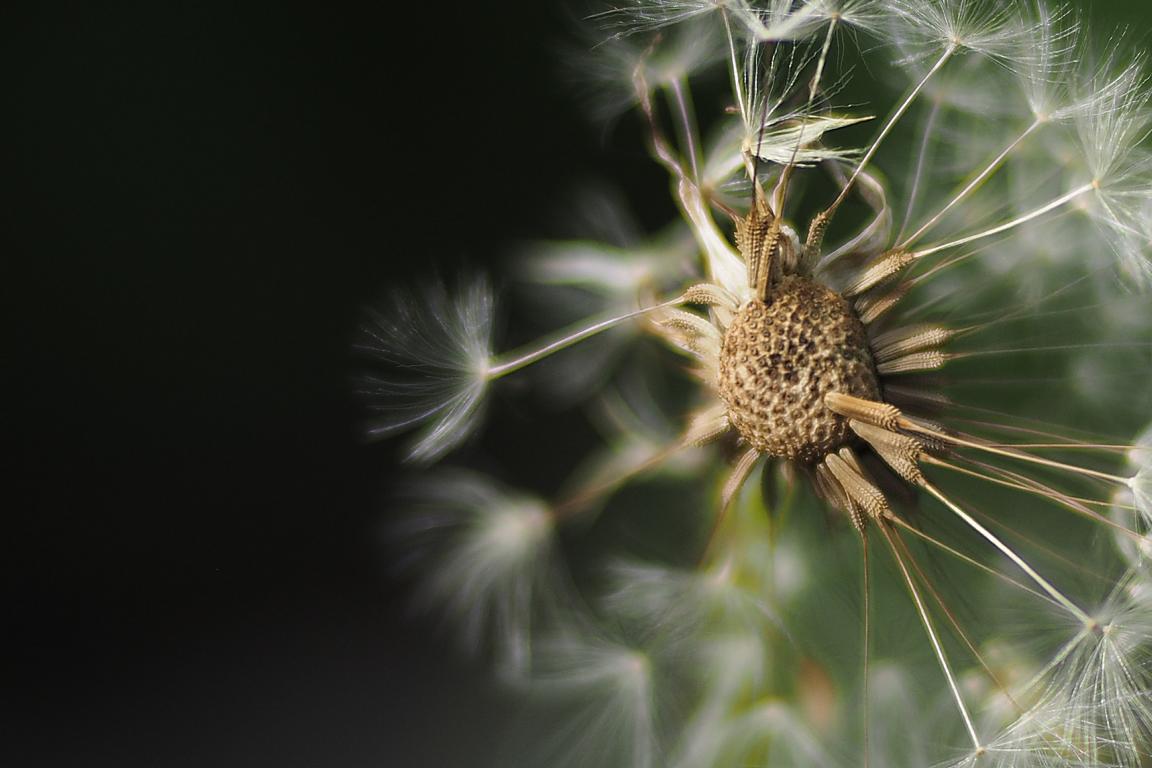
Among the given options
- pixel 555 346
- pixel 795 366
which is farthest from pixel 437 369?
pixel 795 366

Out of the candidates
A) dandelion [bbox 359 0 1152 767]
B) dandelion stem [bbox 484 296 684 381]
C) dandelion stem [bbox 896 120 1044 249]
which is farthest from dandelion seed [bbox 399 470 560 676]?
dandelion stem [bbox 896 120 1044 249]

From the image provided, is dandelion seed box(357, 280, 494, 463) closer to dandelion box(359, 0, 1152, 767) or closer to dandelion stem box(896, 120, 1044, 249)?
dandelion box(359, 0, 1152, 767)

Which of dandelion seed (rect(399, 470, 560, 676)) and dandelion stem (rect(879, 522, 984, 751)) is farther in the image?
dandelion seed (rect(399, 470, 560, 676))

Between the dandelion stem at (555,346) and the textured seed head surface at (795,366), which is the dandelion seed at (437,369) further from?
the textured seed head surface at (795,366)

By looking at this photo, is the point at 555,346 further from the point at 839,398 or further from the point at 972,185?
the point at 972,185

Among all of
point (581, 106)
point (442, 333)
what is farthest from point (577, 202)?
point (442, 333)

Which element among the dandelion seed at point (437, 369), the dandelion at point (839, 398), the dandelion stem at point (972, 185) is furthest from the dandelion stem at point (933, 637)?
the dandelion seed at point (437, 369)
